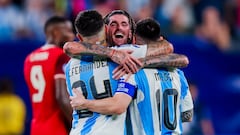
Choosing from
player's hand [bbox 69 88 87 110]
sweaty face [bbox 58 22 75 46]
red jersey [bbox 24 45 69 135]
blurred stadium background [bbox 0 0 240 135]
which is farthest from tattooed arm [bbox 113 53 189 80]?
blurred stadium background [bbox 0 0 240 135]

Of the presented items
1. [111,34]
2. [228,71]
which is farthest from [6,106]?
[111,34]

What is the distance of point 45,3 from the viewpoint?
15.7 meters

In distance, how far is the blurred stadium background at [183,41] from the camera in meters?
14.2

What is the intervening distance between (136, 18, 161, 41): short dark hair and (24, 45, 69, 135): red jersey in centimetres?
169

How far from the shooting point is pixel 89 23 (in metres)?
8.07

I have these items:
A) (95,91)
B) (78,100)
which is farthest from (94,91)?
(78,100)

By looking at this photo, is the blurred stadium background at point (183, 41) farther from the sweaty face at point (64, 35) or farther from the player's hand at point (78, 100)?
the player's hand at point (78, 100)

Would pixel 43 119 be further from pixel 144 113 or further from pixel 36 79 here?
pixel 144 113

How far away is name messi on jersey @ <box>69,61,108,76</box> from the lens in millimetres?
8031

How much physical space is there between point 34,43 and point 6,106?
3.47 ft

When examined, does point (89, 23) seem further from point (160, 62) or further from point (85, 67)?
point (160, 62)

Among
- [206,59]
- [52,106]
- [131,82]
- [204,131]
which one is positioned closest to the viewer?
[131,82]

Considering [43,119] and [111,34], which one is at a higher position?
[111,34]

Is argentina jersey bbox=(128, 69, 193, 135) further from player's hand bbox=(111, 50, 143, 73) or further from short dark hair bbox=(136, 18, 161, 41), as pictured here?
short dark hair bbox=(136, 18, 161, 41)
